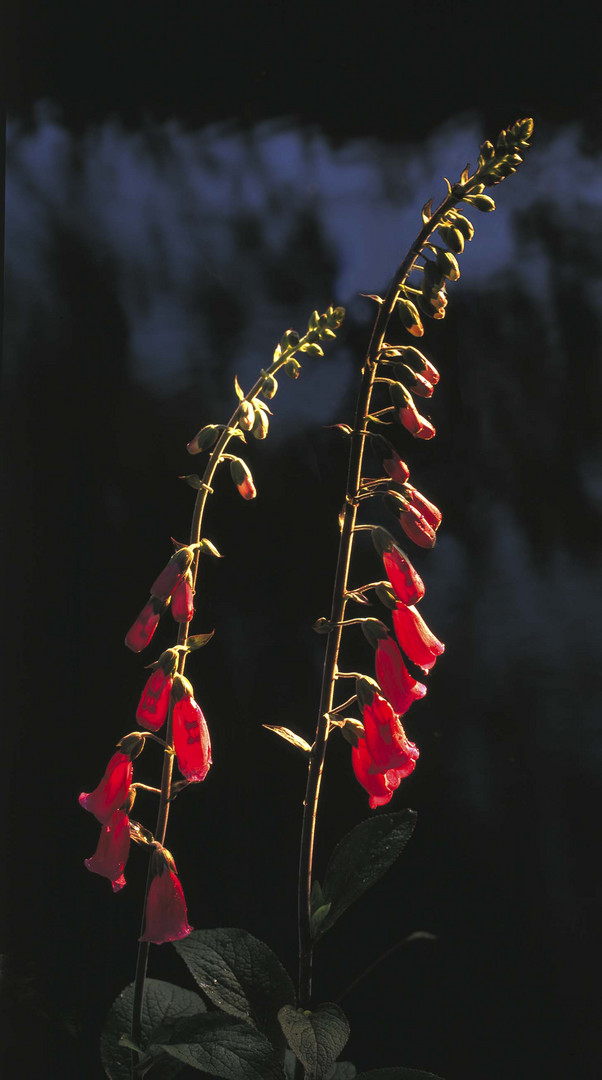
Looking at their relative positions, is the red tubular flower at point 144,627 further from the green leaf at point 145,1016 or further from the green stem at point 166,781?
the green leaf at point 145,1016

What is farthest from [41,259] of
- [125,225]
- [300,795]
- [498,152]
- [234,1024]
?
[234,1024]

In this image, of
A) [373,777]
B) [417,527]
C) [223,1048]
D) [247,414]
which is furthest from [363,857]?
[247,414]

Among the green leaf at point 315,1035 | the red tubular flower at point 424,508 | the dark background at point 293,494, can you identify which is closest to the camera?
the green leaf at point 315,1035

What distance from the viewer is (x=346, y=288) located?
989 millimetres

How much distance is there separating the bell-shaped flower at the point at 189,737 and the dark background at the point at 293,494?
0.32m

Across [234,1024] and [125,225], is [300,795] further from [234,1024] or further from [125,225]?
[125,225]

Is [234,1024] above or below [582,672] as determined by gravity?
below

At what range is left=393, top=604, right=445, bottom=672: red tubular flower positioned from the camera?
666 millimetres

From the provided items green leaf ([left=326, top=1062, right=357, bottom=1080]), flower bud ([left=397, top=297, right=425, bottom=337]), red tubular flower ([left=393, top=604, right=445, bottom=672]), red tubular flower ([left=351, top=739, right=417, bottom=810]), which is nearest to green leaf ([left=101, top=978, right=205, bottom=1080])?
green leaf ([left=326, top=1062, right=357, bottom=1080])

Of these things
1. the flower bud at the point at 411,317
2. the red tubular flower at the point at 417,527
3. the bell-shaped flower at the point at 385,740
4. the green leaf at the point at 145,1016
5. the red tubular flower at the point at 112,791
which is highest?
the flower bud at the point at 411,317

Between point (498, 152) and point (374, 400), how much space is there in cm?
35

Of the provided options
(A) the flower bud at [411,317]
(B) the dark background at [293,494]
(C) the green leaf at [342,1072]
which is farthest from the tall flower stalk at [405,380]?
(B) the dark background at [293,494]

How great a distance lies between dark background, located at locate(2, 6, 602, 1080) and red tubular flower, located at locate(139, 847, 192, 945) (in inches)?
12.3

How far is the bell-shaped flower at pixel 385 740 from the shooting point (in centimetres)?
64
